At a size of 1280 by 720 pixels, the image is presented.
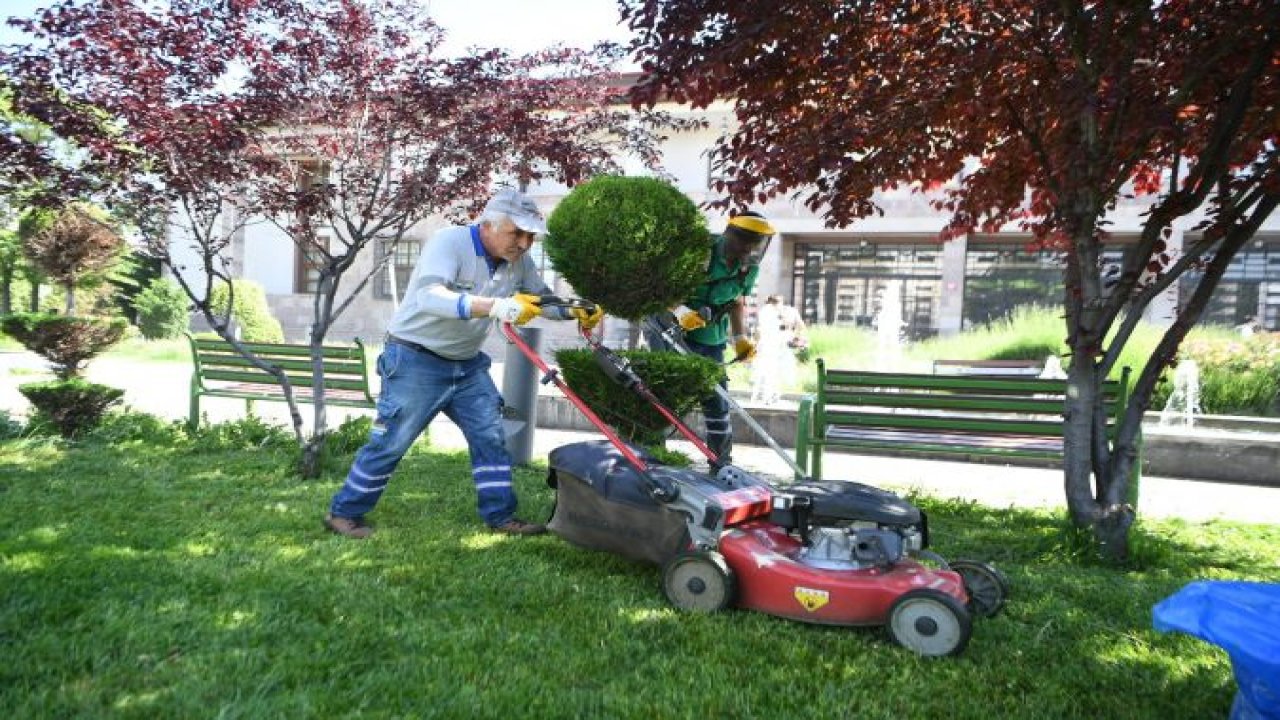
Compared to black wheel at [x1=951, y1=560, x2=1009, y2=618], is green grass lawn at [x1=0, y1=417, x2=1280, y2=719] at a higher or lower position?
lower

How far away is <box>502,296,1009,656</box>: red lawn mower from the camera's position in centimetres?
300

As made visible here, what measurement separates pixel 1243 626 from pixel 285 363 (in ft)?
23.9

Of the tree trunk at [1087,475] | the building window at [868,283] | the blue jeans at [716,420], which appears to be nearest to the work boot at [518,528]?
the blue jeans at [716,420]

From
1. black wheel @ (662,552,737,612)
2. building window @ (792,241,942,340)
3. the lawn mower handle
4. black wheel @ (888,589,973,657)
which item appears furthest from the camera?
building window @ (792,241,942,340)

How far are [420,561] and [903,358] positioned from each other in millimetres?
12448

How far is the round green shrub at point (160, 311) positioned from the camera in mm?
22750

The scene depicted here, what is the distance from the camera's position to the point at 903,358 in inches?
593

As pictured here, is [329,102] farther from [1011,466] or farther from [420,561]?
[1011,466]

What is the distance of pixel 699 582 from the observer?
328 centimetres

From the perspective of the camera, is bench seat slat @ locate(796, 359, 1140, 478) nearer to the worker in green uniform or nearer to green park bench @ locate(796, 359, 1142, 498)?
green park bench @ locate(796, 359, 1142, 498)

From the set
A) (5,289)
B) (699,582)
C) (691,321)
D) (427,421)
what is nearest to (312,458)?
(427,421)

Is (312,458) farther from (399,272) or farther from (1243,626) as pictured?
(399,272)

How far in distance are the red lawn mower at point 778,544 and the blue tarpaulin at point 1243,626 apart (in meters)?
0.87

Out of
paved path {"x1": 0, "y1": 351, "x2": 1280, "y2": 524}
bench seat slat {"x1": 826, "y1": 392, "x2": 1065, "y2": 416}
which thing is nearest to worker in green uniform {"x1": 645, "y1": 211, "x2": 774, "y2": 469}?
bench seat slat {"x1": 826, "y1": 392, "x2": 1065, "y2": 416}
